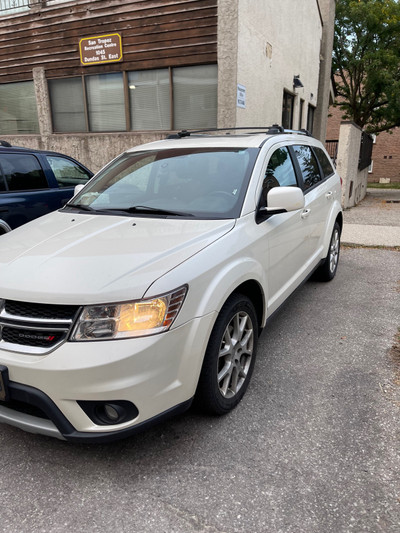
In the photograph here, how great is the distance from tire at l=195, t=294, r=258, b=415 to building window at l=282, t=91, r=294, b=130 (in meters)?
10.7

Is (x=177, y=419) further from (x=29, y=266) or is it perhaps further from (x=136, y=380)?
(x=29, y=266)

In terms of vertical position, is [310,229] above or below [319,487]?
above

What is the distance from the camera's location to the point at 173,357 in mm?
2055

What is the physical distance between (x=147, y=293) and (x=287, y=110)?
11981 mm

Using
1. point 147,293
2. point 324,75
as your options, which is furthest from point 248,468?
point 324,75

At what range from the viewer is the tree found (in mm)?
18219

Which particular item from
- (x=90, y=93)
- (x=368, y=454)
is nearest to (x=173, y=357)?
(x=368, y=454)

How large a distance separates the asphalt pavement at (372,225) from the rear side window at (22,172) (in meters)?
5.17

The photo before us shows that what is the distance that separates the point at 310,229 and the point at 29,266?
2739 millimetres

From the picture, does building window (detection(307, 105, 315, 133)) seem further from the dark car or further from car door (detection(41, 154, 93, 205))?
the dark car

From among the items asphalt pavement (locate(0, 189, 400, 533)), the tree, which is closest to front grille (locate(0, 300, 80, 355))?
asphalt pavement (locate(0, 189, 400, 533))

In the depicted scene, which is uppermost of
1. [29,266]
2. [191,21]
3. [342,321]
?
[191,21]

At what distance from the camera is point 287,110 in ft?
41.2

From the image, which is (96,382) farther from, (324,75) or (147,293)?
(324,75)
